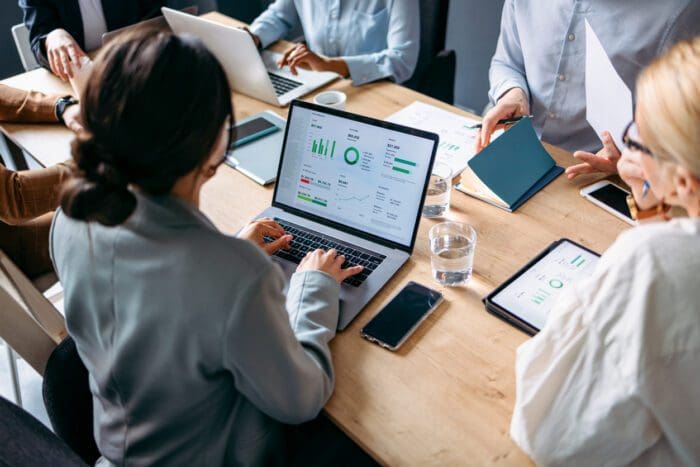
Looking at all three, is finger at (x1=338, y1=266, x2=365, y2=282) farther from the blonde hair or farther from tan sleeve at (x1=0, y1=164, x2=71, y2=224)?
tan sleeve at (x1=0, y1=164, x2=71, y2=224)

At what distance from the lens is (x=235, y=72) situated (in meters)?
1.87

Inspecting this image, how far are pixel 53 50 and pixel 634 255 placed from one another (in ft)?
6.70

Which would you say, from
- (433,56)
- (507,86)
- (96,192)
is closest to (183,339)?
(96,192)

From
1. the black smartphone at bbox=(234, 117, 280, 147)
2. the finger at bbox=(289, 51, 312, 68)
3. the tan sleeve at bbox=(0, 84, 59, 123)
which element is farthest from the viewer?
the finger at bbox=(289, 51, 312, 68)

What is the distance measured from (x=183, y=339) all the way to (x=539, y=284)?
0.68 m

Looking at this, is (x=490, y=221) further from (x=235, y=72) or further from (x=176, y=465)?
(x=235, y=72)

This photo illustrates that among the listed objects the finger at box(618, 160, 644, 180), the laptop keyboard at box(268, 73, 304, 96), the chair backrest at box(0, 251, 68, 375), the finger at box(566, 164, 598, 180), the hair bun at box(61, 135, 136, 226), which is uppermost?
the finger at box(618, 160, 644, 180)

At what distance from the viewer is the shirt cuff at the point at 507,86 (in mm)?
1741

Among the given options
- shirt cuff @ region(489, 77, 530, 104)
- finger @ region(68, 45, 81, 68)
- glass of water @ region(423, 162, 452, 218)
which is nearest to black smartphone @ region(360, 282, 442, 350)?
glass of water @ region(423, 162, 452, 218)

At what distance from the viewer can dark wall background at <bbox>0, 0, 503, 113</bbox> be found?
9.84ft

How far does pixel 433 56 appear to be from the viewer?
2344mm

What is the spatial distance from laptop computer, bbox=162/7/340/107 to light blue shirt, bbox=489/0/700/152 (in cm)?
59

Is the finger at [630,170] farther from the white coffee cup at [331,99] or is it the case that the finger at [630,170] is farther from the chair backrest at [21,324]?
the chair backrest at [21,324]

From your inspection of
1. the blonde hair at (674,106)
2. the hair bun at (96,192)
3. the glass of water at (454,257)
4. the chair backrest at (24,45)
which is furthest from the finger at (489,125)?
the chair backrest at (24,45)
